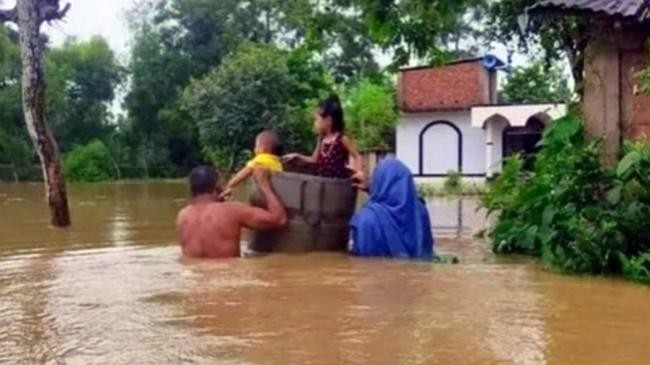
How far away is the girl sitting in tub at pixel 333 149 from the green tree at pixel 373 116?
25679 millimetres

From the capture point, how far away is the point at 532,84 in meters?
39.0

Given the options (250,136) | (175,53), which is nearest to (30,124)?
(250,136)

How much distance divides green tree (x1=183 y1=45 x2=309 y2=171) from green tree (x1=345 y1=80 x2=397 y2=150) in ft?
6.62

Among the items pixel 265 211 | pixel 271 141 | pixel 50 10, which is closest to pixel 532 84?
pixel 50 10

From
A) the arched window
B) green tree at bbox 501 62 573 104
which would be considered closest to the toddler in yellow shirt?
the arched window

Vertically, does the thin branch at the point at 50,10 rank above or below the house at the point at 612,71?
above

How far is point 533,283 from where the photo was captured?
26.3 ft

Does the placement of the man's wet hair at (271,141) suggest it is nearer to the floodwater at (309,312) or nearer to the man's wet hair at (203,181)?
the man's wet hair at (203,181)

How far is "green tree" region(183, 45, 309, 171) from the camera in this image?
118 feet

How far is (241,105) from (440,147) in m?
7.09

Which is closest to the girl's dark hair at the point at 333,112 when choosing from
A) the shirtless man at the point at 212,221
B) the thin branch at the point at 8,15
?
the shirtless man at the point at 212,221

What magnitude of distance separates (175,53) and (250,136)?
1547 centimetres

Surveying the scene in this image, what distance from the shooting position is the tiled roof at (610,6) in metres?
9.84

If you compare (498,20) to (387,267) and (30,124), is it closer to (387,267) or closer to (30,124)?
(30,124)
